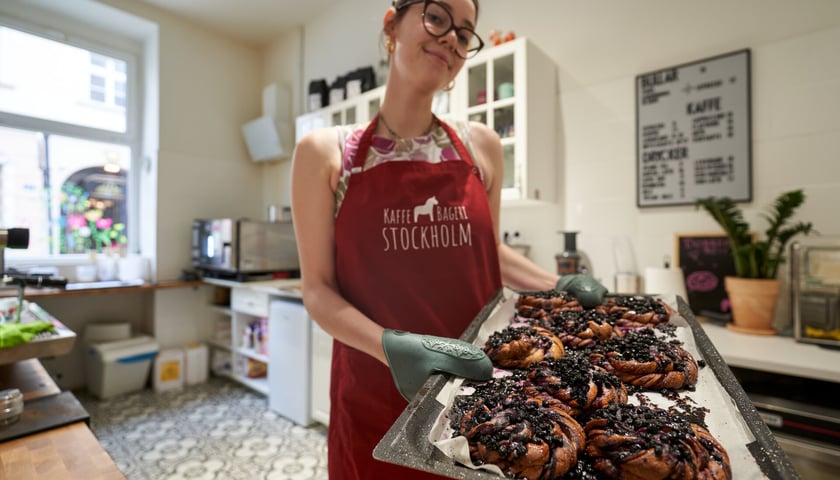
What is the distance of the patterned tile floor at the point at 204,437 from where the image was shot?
2350 mm

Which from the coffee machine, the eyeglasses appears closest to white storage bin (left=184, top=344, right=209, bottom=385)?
the coffee machine

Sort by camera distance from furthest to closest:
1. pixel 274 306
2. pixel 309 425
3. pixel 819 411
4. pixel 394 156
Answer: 1. pixel 274 306
2. pixel 309 425
3. pixel 819 411
4. pixel 394 156

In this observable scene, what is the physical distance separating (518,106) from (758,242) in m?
1.29

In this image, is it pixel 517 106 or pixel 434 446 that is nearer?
pixel 434 446

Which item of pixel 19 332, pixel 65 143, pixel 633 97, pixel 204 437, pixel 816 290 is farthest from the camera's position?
pixel 65 143

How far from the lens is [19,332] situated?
1.33 metres

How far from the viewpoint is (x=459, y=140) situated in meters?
1.13

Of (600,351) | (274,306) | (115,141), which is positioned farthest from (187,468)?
(115,141)

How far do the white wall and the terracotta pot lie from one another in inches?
14.5

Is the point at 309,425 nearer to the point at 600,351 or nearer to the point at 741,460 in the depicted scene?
the point at 600,351

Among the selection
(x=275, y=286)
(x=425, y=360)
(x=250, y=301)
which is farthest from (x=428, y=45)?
(x=250, y=301)

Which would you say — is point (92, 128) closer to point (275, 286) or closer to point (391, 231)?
point (275, 286)

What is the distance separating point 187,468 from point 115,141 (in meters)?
3.21

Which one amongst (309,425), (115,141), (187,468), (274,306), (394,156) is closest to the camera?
(394,156)
